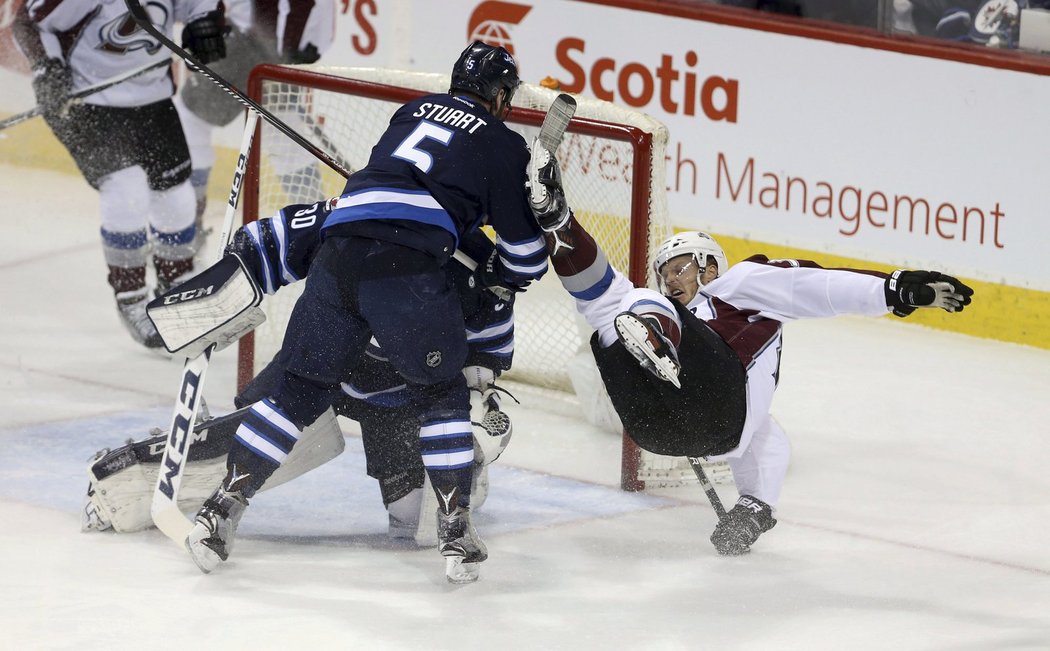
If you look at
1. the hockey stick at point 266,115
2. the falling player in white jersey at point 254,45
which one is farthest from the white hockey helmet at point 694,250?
the falling player in white jersey at point 254,45

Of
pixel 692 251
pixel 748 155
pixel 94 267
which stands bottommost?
pixel 94 267

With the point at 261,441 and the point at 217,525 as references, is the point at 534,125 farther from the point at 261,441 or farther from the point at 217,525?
the point at 217,525

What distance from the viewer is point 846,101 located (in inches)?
244

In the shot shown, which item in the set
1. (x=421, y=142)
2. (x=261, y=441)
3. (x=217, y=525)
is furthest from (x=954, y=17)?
(x=217, y=525)

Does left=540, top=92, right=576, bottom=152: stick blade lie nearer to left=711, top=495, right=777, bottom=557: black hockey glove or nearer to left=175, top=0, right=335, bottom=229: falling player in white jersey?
left=711, top=495, right=777, bottom=557: black hockey glove

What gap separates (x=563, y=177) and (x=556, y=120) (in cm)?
152

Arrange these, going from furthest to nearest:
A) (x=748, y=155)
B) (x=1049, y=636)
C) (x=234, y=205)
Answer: (x=748, y=155) → (x=234, y=205) → (x=1049, y=636)

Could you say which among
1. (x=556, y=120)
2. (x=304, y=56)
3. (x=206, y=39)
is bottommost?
(x=304, y=56)

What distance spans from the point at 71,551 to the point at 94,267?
9.59 ft

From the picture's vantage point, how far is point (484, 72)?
389 cm

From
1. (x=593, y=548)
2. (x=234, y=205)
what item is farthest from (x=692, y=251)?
(x=234, y=205)

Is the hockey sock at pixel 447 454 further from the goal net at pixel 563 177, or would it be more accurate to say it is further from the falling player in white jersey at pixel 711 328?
the goal net at pixel 563 177

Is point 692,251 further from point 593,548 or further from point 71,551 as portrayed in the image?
point 71,551

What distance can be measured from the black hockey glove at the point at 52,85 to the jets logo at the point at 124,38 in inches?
7.0
